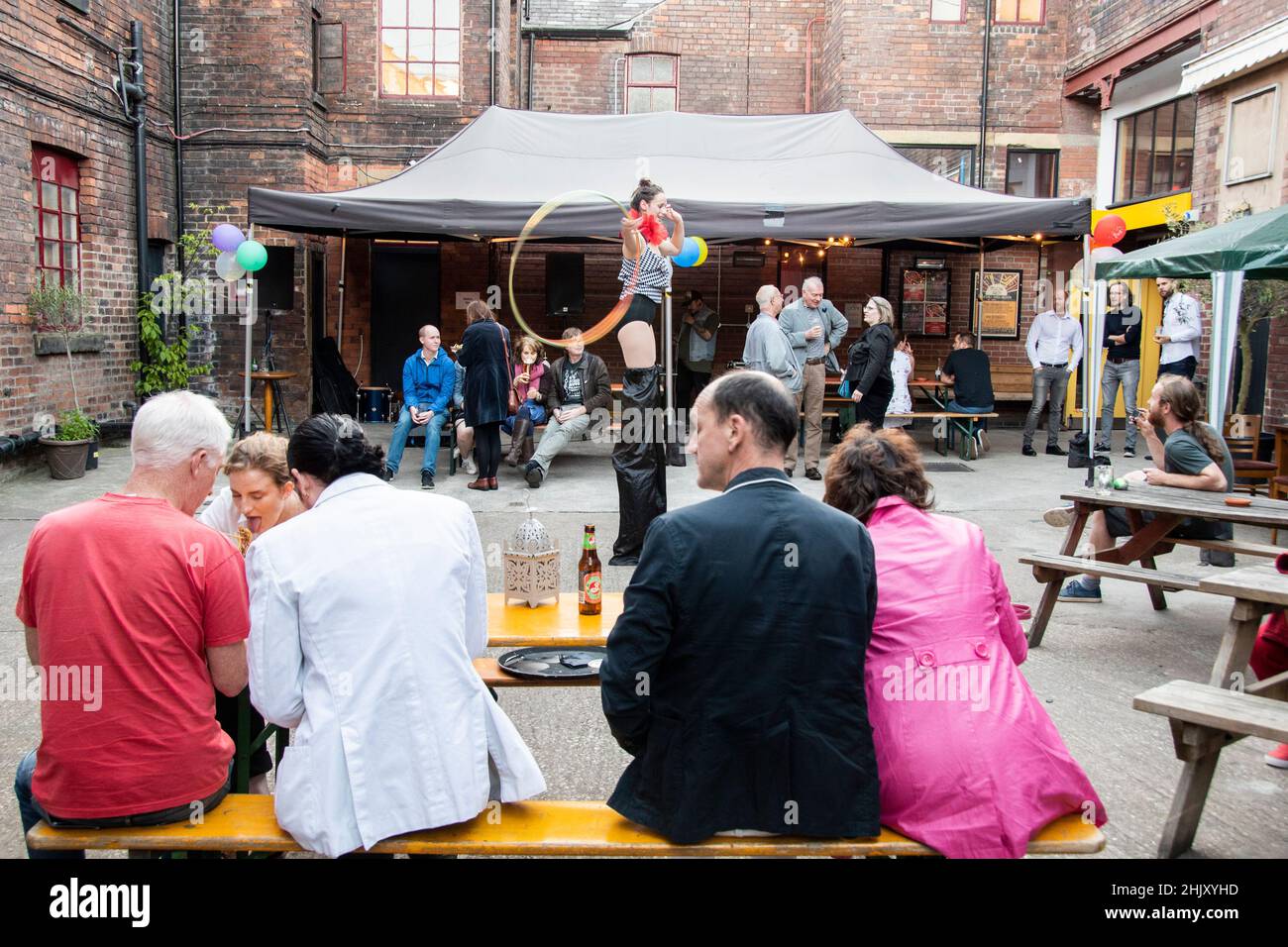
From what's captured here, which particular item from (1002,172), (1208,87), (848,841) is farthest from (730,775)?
(1002,172)

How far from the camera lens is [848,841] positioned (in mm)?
2363

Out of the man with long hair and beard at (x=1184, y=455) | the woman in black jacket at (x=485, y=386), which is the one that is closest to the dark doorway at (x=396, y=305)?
the woman in black jacket at (x=485, y=386)

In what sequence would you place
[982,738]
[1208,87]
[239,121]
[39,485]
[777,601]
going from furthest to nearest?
[239,121] < [1208,87] < [39,485] < [982,738] < [777,601]

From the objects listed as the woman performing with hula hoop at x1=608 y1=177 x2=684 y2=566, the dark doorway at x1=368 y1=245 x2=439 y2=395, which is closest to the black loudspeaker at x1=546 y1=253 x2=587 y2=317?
the dark doorway at x1=368 y1=245 x2=439 y2=395

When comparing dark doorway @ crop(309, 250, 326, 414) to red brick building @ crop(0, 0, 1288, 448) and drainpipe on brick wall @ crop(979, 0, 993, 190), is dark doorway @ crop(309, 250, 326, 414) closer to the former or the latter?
red brick building @ crop(0, 0, 1288, 448)

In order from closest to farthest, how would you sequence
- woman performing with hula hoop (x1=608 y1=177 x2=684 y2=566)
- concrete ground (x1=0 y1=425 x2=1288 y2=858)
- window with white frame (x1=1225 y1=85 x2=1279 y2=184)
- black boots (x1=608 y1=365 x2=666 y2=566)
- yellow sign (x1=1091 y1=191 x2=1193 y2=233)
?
concrete ground (x1=0 y1=425 x2=1288 y2=858)
woman performing with hula hoop (x1=608 y1=177 x2=684 y2=566)
black boots (x1=608 y1=365 x2=666 y2=566)
window with white frame (x1=1225 y1=85 x2=1279 y2=184)
yellow sign (x1=1091 y1=191 x2=1193 y2=233)

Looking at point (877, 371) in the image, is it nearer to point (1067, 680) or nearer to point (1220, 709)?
point (1067, 680)

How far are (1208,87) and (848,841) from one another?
12.7 metres

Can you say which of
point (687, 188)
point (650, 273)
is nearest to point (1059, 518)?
point (650, 273)

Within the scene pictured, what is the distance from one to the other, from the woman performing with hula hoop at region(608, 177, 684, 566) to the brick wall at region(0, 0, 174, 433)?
631 cm

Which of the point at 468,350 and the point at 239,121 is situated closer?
the point at 468,350

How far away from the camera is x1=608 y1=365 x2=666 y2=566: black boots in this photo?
6.27 m

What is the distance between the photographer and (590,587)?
3531mm
